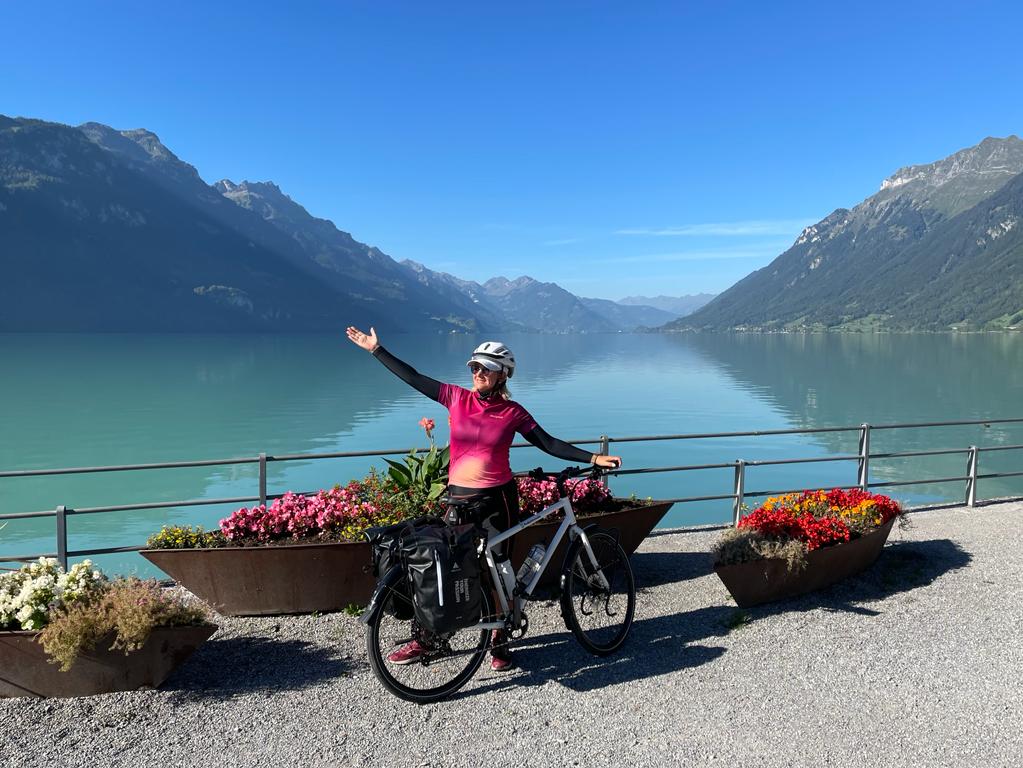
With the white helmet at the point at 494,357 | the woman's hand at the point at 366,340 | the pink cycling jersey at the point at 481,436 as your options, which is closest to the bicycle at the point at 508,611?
the pink cycling jersey at the point at 481,436

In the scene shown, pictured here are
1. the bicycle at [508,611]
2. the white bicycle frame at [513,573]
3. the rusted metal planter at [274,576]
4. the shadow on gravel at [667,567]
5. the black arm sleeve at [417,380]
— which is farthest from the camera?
the shadow on gravel at [667,567]

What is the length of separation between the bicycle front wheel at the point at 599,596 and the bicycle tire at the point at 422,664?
0.79 metres

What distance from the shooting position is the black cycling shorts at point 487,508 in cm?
514

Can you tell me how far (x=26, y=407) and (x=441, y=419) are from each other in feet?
116

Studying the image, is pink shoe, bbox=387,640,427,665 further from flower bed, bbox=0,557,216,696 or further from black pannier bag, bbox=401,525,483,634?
flower bed, bbox=0,557,216,696

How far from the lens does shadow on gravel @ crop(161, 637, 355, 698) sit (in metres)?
5.11

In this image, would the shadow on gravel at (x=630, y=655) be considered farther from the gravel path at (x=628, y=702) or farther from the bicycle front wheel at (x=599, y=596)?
the bicycle front wheel at (x=599, y=596)

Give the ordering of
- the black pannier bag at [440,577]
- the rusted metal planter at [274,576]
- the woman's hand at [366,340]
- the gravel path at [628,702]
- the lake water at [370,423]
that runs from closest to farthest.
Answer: the gravel path at [628,702]
the black pannier bag at [440,577]
the woman's hand at [366,340]
the rusted metal planter at [274,576]
the lake water at [370,423]

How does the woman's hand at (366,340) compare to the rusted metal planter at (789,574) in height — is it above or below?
above

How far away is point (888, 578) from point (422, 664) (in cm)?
512

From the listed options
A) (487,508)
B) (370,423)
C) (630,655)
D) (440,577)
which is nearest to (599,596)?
(630,655)

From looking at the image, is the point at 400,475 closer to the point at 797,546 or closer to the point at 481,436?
the point at 481,436

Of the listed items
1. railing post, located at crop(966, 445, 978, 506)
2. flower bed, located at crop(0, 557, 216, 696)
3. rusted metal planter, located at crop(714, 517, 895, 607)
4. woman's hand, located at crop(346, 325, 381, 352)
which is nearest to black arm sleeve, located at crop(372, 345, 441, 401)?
woman's hand, located at crop(346, 325, 381, 352)

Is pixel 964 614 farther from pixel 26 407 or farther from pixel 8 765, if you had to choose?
pixel 26 407
